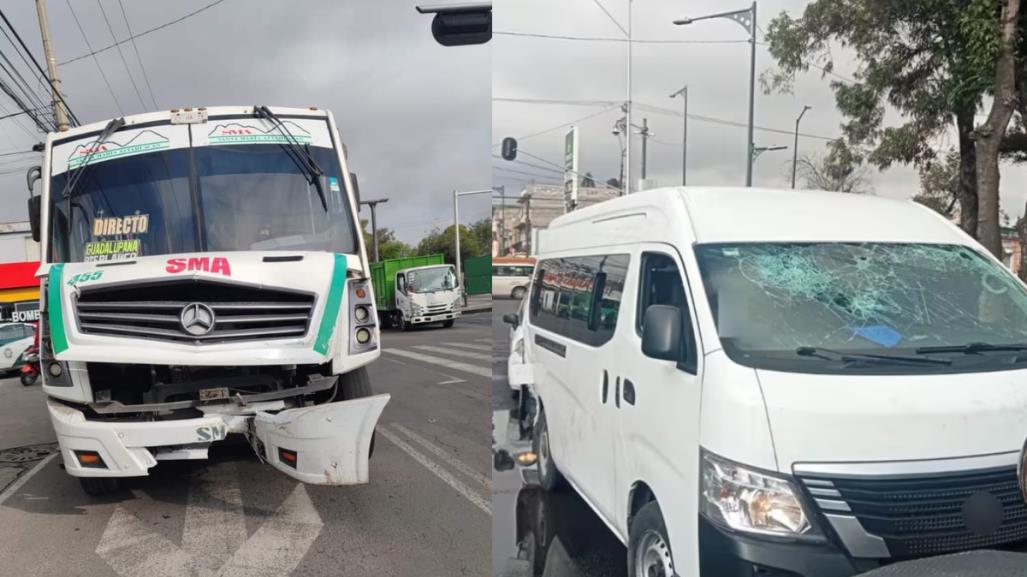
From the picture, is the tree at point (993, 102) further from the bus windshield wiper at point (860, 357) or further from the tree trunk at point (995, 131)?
the bus windshield wiper at point (860, 357)

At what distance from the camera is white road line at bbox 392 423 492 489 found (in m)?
5.34

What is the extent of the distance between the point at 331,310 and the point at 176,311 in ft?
2.88

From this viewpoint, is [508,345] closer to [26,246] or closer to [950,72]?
[950,72]

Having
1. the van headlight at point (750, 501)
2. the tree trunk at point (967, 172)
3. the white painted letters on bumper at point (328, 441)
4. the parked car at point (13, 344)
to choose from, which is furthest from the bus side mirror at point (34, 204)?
the parked car at point (13, 344)

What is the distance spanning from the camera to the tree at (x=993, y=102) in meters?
7.05

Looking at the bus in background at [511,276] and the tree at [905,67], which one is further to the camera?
the tree at [905,67]

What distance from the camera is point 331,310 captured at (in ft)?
15.5

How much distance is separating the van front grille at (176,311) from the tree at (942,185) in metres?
5.00

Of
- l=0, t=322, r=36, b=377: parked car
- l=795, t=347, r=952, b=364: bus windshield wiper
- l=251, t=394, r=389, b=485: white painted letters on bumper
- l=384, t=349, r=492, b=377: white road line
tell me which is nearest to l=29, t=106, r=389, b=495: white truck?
l=251, t=394, r=389, b=485: white painted letters on bumper

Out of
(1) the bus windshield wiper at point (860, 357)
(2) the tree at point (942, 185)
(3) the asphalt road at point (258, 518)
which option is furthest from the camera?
(2) the tree at point (942, 185)

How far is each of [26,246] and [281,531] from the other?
40.8 meters

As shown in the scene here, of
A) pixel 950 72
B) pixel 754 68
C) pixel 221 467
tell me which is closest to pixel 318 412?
pixel 221 467

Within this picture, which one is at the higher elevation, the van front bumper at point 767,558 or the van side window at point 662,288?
the van side window at point 662,288

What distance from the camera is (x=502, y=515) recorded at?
3.53m
